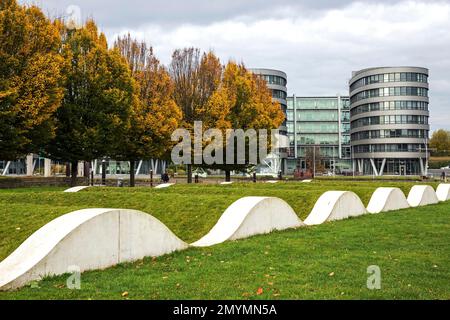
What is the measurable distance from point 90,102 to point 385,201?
20318 mm

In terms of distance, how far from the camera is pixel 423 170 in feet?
321

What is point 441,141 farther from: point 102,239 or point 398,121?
point 102,239

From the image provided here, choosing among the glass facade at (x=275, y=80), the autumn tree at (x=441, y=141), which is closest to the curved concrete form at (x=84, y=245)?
the glass facade at (x=275, y=80)

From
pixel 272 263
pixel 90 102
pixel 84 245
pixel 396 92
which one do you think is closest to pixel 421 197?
pixel 272 263

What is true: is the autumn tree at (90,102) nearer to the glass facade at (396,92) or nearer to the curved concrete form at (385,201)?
the curved concrete form at (385,201)

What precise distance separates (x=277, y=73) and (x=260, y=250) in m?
99.7

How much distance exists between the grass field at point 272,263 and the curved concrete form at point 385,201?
383 centimetres

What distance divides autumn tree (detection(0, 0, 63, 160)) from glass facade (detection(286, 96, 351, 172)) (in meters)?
98.3

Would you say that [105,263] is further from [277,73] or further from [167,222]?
[277,73]

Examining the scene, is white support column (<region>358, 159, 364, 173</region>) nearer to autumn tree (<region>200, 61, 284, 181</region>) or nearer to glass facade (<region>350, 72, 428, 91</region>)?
glass facade (<region>350, 72, 428, 91</region>)

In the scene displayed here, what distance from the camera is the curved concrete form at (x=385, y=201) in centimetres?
1952

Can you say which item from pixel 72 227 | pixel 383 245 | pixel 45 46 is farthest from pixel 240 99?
pixel 72 227

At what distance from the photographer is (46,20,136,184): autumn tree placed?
30266 millimetres

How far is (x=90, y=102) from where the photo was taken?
3098cm
